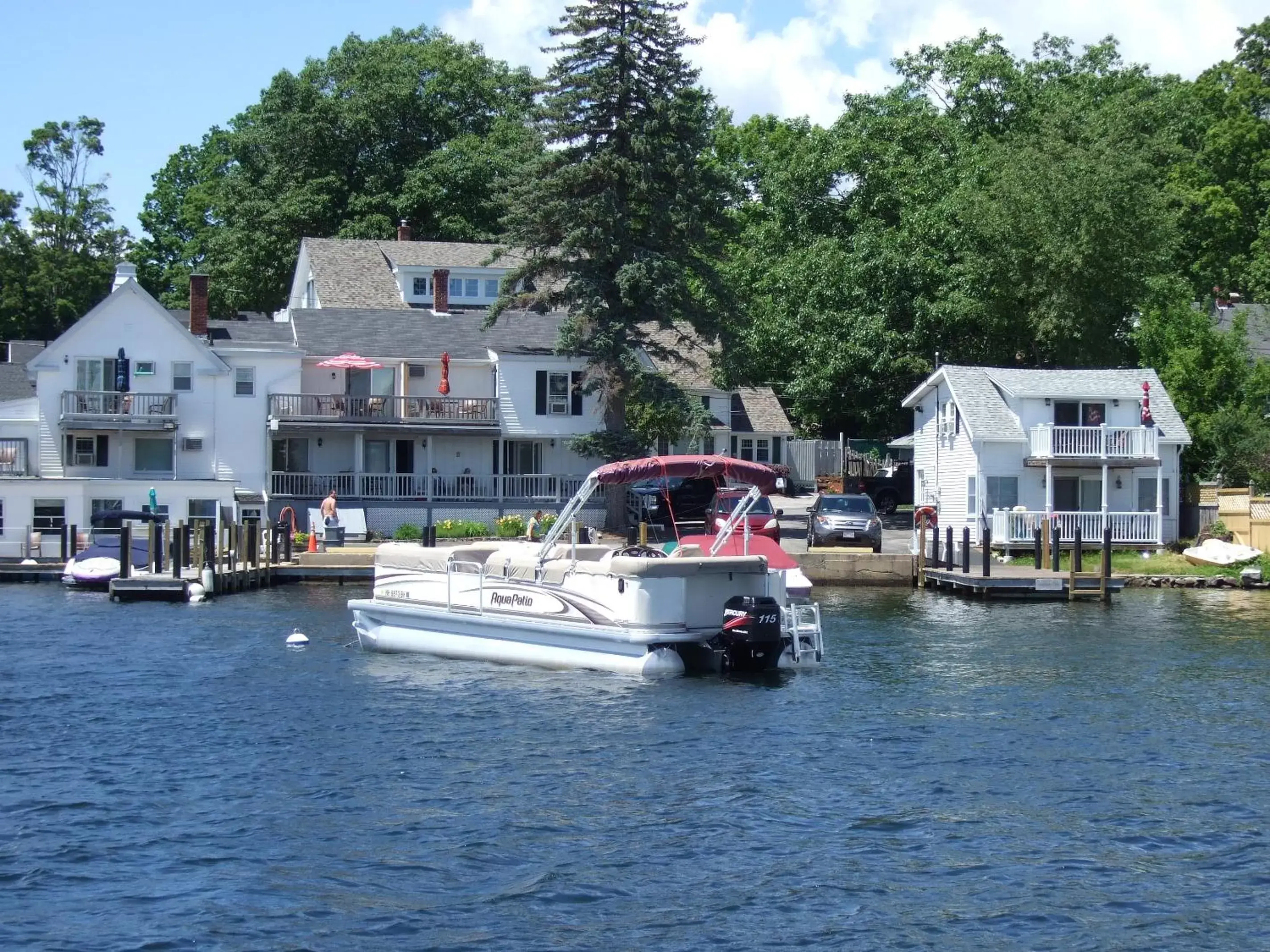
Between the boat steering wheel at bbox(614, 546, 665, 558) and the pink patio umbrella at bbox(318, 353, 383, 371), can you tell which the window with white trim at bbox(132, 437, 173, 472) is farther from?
the boat steering wheel at bbox(614, 546, 665, 558)

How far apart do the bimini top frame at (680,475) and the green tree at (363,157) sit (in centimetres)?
5110

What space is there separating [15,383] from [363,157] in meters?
32.3

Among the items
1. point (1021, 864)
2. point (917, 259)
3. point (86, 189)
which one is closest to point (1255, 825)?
point (1021, 864)

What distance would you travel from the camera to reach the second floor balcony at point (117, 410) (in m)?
57.8

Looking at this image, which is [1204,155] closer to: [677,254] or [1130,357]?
[1130,357]

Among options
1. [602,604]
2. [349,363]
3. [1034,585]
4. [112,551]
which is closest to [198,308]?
[349,363]

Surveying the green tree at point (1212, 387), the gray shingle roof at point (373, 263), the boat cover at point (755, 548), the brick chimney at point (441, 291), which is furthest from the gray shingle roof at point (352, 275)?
the boat cover at point (755, 548)

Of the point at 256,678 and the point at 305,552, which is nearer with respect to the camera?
the point at 256,678

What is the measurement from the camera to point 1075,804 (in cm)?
2080

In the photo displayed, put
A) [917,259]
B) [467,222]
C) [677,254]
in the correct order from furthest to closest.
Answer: [467,222], [917,259], [677,254]

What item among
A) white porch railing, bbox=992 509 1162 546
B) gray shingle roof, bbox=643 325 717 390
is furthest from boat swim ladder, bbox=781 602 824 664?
gray shingle roof, bbox=643 325 717 390

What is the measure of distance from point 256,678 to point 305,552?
72.7ft

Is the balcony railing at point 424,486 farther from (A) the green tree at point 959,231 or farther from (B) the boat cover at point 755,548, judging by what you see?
(B) the boat cover at point 755,548

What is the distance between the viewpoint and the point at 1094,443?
54125mm
